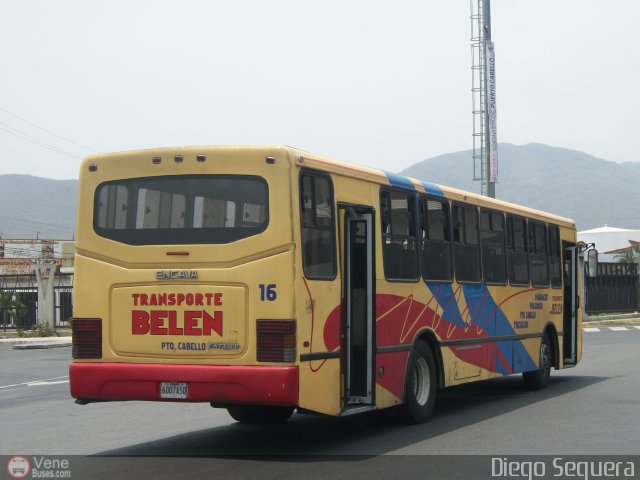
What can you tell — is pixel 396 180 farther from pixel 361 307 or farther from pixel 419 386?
pixel 419 386

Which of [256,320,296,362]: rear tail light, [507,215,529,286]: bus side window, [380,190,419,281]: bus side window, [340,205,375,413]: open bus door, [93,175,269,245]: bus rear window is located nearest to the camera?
[256,320,296,362]: rear tail light

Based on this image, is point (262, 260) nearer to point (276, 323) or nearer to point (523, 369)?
point (276, 323)

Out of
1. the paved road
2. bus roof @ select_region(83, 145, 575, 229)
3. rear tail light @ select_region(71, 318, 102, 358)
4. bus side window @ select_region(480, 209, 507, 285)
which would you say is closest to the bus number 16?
bus roof @ select_region(83, 145, 575, 229)

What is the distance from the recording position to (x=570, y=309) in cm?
2036

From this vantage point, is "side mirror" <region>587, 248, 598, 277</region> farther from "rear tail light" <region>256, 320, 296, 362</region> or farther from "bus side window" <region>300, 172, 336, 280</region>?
"rear tail light" <region>256, 320, 296, 362</region>

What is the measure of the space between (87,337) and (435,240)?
16.2ft

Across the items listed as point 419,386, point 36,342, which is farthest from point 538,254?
point 36,342

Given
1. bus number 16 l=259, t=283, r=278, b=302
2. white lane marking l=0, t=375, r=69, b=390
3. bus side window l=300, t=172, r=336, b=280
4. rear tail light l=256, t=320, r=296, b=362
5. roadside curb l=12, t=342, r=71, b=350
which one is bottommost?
white lane marking l=0, t=375, r=69, b=390

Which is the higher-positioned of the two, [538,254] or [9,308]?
[538,254]

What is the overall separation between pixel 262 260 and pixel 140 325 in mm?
1461

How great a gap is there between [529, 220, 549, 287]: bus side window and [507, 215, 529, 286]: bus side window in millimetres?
311

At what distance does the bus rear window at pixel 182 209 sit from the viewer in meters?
11.0

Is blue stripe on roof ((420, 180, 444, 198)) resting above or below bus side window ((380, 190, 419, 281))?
above

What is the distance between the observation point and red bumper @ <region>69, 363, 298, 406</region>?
34.4 ft
